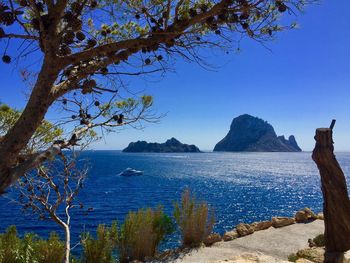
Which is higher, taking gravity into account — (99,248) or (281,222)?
(281,222)

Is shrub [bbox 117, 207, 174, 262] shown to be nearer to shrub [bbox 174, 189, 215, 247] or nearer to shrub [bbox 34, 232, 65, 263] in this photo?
shrub [bbox 174, 189, 215, 247]

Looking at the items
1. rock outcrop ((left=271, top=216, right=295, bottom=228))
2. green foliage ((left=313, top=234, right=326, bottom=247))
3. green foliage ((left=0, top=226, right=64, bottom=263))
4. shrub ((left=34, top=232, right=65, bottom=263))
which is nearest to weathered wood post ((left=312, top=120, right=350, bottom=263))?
green foliage ((left=313, top=234, right=326, bottom=247))

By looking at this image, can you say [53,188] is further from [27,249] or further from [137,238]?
[137,238]

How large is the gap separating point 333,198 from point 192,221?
4.39 metres

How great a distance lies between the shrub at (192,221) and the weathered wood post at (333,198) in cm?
400

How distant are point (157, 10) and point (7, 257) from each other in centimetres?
654

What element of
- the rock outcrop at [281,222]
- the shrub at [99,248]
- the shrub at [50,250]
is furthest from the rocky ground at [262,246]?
the shrub at [50,250]

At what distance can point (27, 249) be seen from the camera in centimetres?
754

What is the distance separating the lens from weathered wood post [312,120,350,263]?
18.8 ft

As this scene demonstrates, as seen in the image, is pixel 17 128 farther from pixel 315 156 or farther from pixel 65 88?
pixel 315 156

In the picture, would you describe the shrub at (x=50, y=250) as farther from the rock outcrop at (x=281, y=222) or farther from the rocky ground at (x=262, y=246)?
the rock outcrop at (x=281, y=222)

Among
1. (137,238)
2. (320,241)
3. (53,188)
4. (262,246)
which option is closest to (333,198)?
(320,241)

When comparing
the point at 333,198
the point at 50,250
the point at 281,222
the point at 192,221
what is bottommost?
the point at 50,250

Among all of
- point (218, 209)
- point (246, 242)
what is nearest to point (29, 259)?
point (246, 242)
